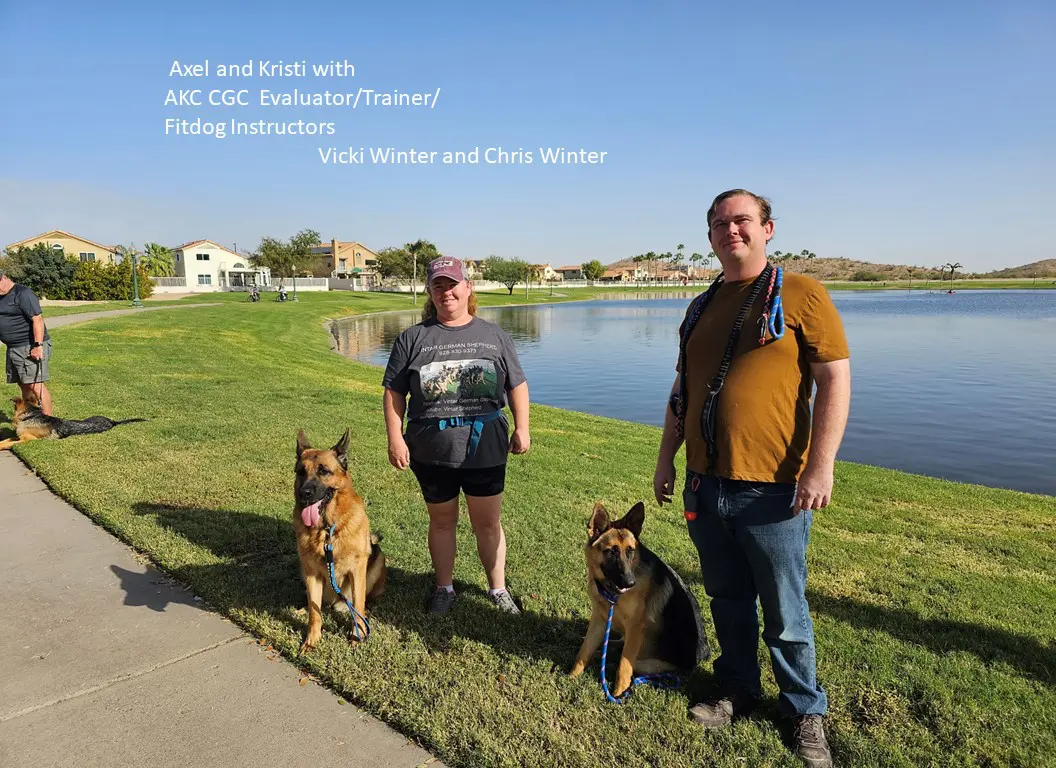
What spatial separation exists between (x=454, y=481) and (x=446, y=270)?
130 cm

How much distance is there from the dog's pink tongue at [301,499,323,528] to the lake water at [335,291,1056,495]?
11.3 m

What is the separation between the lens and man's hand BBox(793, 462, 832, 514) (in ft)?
8.04

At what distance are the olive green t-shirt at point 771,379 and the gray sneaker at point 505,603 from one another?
200cm

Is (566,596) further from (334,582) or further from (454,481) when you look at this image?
(334,582)

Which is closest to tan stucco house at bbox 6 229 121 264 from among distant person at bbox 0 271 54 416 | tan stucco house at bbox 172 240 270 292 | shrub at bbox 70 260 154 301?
tan stucco house at bbox 172 240 270 292

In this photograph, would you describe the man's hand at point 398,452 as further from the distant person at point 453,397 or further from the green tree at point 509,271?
the green tree at point 509,271

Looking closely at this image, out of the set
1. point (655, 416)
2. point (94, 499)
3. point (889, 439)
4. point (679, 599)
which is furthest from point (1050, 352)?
point (94, 499)

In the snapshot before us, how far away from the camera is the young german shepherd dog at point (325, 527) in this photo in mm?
3555

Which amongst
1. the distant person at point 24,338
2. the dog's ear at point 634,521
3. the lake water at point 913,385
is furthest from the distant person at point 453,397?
the lake water at point 913,385

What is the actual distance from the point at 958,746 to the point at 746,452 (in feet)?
5.71

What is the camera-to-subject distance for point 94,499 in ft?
18.8

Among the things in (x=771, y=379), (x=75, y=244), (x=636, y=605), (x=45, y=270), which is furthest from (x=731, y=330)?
(x=75, y=244)

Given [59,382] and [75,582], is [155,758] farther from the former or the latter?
[59,382]

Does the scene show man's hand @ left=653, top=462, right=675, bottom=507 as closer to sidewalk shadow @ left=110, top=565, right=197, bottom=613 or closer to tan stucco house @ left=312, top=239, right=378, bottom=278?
sidewalk shadow @ left=110, top=565, right=197, bottom=613
